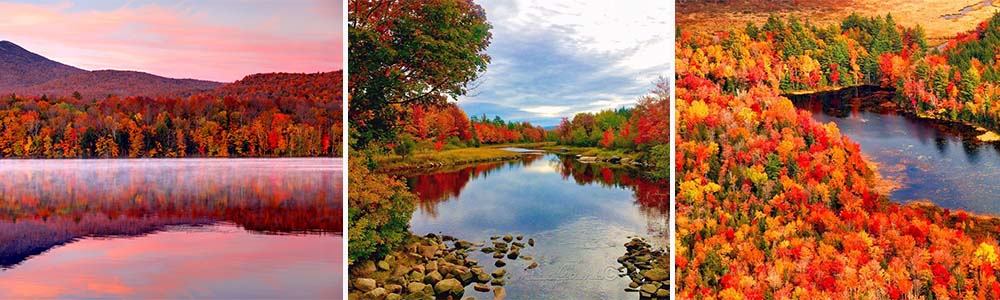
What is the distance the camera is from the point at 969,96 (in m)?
3.92

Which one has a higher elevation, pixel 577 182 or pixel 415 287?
pixel 577 182

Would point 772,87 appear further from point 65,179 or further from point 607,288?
point 65,179

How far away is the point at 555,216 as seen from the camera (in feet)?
14.7

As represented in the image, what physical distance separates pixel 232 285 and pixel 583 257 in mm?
3357

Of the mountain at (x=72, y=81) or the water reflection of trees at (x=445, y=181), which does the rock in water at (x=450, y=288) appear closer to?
the water reflection of trees at (x=445, y=181)

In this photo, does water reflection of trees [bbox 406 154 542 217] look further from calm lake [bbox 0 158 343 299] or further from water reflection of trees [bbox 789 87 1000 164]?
water reflection of trees [bbox 789 87 1000 164]

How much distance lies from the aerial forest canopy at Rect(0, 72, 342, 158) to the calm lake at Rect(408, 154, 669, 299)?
1661mm

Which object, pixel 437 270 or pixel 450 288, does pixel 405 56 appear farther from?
pixel 450 288

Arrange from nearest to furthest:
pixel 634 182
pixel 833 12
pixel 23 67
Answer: pixel 833 12, pixel 634 182, pixel 23 67

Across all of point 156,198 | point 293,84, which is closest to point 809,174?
point 293,84

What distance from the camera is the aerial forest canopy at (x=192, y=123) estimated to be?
5.54m

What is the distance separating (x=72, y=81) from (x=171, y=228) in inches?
75.1

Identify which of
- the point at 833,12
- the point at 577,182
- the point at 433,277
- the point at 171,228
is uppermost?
the point at 833,12

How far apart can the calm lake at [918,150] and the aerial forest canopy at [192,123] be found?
14.4 feet
